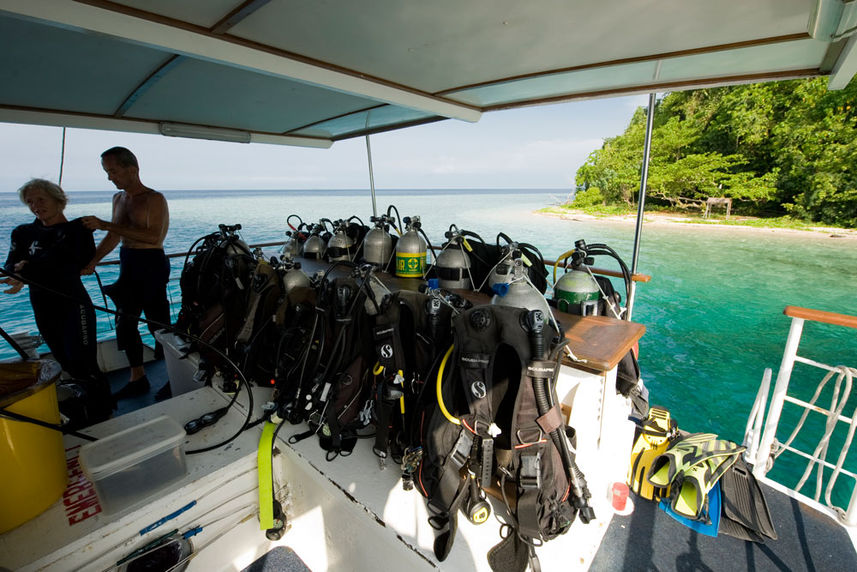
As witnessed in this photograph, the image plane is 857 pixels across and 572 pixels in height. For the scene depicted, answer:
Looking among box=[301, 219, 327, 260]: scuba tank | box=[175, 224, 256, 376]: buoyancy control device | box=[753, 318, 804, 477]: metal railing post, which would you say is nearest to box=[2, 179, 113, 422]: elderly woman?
box=[175, 224, 256, 376]: buoyancy control device

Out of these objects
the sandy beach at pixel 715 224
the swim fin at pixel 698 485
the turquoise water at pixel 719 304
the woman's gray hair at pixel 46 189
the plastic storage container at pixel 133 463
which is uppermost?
the woman's gray hair at pixel 46 189

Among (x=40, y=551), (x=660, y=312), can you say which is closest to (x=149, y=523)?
(x=40, y=551)

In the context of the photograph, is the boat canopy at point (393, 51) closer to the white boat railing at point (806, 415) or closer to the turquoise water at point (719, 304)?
the white boat railing at point (806, 415)

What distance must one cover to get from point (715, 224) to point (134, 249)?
24398 mm

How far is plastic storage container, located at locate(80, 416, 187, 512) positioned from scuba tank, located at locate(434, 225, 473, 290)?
147 cm

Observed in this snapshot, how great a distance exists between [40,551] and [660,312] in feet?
37.0

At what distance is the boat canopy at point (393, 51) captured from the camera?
135 cm

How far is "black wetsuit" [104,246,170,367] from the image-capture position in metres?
2.39

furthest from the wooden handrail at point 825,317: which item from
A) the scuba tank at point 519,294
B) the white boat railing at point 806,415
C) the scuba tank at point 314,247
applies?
the scuba tank at point 314,247

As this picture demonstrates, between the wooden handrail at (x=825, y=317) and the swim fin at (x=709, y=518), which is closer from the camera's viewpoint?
the wooden handrail at (x=825, y=317)

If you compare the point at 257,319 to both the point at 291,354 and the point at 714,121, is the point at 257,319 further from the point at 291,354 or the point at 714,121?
the point at 714,121

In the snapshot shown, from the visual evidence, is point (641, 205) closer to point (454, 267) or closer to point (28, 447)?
point (454, 267)

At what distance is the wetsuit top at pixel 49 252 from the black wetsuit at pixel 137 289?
0.36 m

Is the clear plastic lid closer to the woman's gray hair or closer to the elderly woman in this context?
the elderly woman
